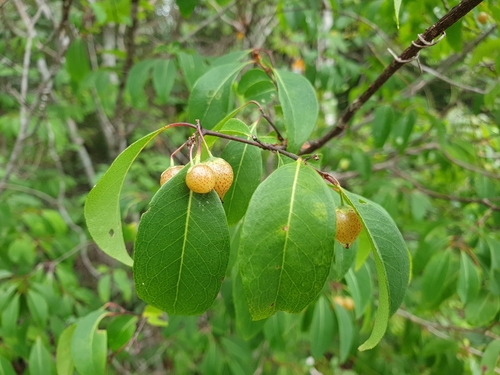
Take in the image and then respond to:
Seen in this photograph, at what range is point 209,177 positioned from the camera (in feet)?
1.84

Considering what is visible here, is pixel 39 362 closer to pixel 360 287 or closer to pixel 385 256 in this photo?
pixel 360 287

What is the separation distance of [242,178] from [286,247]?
0.28m

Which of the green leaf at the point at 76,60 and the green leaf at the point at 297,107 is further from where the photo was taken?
the green leaf at the point at 76,60

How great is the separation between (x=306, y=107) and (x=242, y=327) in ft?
2.14

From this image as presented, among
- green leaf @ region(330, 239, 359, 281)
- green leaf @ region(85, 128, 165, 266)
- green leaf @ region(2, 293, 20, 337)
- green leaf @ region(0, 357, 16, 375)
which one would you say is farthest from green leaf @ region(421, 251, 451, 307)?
green leaf @ region(2, 293, 20, 337)

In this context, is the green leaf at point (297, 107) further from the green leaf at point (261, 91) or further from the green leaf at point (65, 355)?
the green leaf at point (65, 355)

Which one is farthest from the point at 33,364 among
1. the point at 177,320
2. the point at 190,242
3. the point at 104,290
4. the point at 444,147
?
the point at 444,147

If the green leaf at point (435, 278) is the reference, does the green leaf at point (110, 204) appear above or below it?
above

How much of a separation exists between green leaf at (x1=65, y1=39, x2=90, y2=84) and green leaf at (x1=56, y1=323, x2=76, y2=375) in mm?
1380

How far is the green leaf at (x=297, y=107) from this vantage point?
0.71 metres

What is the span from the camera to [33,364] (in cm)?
127

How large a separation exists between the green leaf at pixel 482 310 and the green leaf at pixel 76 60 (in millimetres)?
2215

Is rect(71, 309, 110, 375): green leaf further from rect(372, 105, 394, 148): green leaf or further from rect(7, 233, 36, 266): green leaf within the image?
rect(372, 105, 394, 148): green leaf

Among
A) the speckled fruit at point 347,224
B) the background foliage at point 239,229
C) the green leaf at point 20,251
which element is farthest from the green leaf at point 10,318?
the speckled fruit at point 347,224
